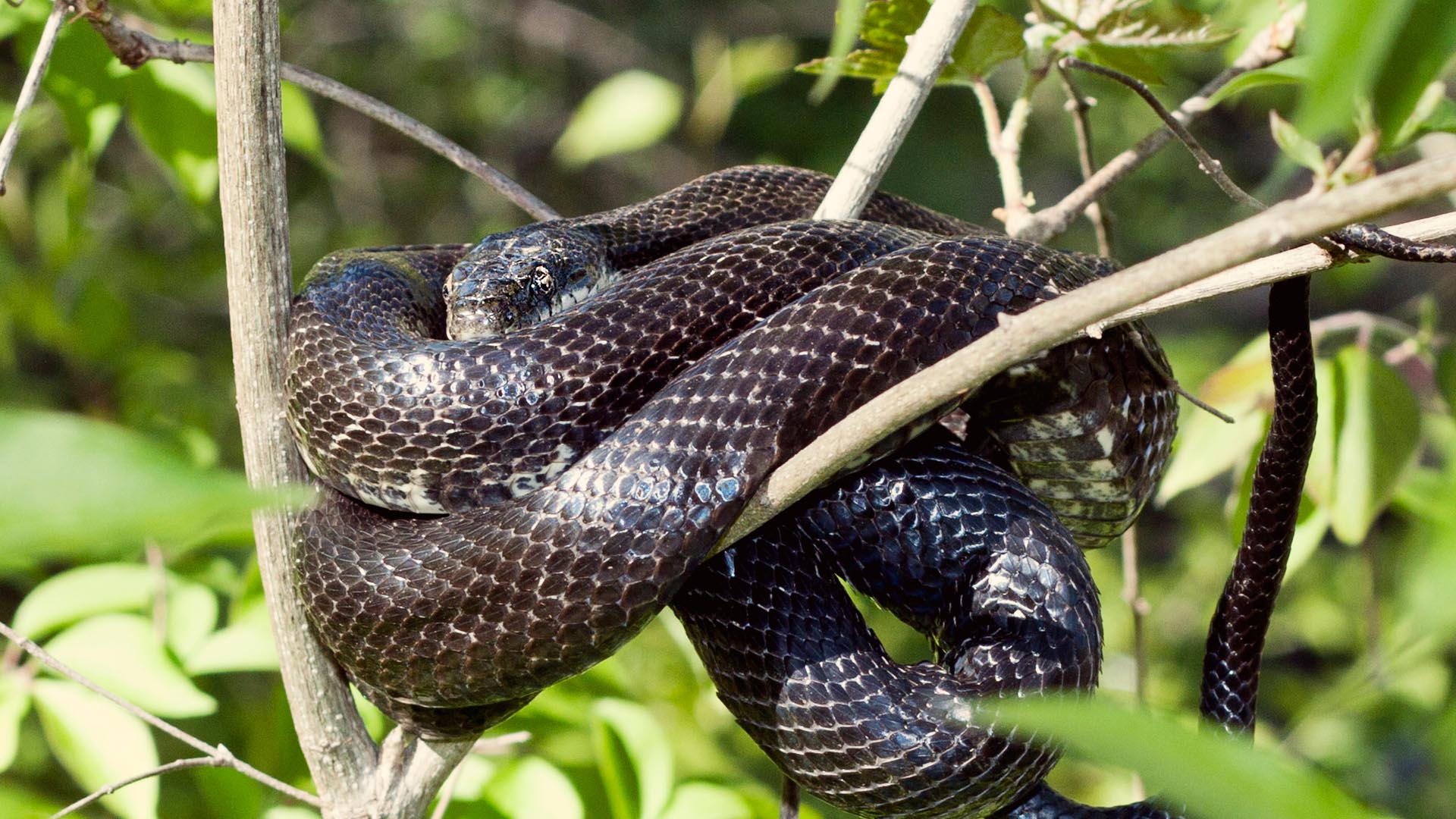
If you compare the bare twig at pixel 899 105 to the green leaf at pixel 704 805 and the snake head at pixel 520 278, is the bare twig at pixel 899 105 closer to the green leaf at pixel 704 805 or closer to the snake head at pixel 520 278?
the snake head at pixel 520 278

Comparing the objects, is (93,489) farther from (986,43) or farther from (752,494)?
(986,43)

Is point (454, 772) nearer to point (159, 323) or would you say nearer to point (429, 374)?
point (429, 374)

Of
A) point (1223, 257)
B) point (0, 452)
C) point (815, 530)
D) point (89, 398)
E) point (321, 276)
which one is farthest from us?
point (89, 398)

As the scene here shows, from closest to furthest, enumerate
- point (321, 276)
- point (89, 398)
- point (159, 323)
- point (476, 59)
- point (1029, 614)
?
point (1029, 614) → point (321, 276) → point (89, 398) → point (159, 323) → point (476, 59)

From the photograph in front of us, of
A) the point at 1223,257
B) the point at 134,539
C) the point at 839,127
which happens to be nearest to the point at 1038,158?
the point at 839,127

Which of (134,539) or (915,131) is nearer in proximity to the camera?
(134,539)

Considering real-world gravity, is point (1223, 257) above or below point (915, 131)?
below
